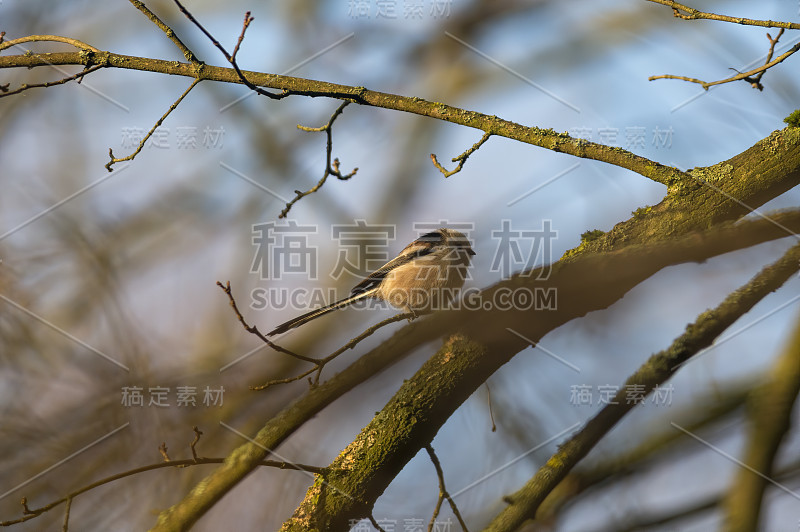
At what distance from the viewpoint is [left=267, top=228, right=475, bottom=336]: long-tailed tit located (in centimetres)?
441

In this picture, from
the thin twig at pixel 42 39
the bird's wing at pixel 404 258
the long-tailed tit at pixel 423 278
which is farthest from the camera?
the bird's wing at pixel 404 258

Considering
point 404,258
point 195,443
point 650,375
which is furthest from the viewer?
point 404,258

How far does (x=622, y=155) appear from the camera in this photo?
3.20 metres

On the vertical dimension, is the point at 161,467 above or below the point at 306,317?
below

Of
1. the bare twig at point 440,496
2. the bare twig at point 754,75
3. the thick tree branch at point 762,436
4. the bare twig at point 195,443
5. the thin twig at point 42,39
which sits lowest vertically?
the thick tree branch at point 762,436

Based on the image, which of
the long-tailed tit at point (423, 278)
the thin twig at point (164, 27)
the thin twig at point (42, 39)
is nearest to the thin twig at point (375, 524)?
the long-tailed tit at point (423, 278)

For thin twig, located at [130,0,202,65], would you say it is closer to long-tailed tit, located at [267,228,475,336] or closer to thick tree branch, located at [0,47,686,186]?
thick tree branch, located at [0,47,686,186]

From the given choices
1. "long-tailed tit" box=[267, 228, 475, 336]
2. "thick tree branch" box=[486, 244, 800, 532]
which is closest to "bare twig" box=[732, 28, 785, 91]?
"thick tree branch" box=[486, 244, 800, 532]

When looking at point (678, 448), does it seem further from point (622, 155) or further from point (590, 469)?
point (622, 155)

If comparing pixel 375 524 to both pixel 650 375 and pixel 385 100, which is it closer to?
pixel 650 375

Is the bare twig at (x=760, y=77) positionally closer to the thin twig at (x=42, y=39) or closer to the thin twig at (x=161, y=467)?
the thin twig at (x=161, y=467)

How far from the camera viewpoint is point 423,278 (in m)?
4.43

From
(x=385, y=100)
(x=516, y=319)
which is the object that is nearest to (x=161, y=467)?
(x=516, y=319)

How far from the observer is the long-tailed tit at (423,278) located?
4.41 metres
